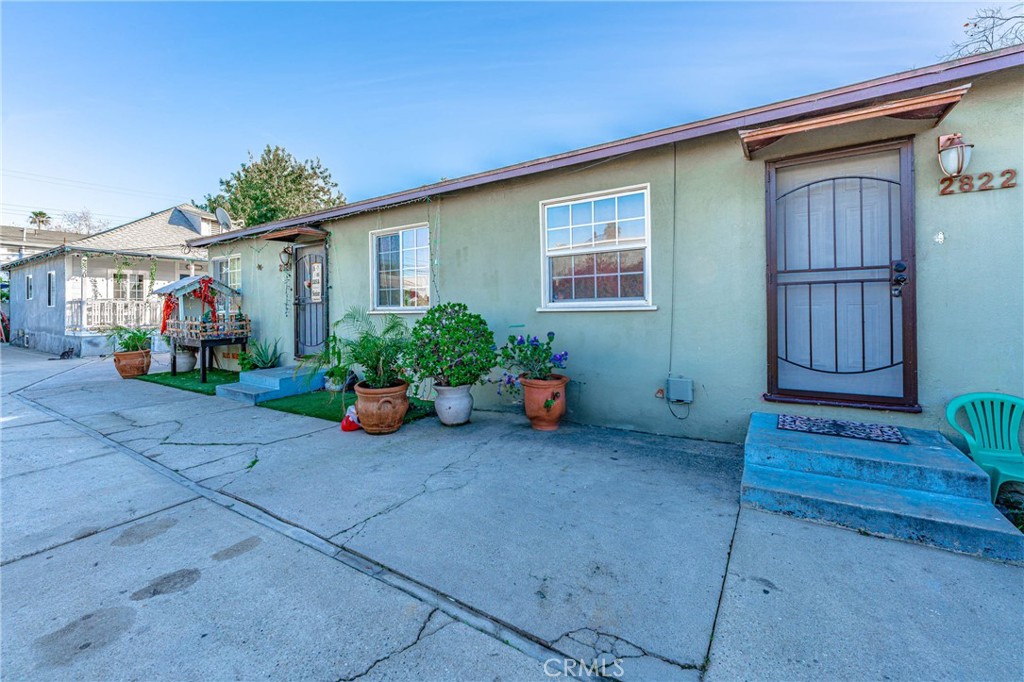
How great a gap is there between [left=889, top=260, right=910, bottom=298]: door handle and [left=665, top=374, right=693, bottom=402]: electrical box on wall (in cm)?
172

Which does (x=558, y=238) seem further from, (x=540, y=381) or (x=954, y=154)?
(x=954, y=154)

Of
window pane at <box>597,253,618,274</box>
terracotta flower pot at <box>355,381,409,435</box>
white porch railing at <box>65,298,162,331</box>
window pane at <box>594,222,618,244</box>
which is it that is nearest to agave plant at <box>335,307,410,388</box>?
terracotta flower pot at <box>355,381,409,435</box>

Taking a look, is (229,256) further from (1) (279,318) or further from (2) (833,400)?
(2) (833,400)

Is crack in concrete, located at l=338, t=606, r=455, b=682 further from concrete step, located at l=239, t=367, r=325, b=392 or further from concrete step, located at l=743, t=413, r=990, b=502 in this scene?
concrete step, located at l=239, t=367, r=325, b=392

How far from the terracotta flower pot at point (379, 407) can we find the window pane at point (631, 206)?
3095mm

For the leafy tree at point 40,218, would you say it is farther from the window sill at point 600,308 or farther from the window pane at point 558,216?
the window sill at point 600,308

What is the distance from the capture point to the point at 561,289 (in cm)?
507

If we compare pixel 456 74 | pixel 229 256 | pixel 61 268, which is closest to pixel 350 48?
pixel 456 74

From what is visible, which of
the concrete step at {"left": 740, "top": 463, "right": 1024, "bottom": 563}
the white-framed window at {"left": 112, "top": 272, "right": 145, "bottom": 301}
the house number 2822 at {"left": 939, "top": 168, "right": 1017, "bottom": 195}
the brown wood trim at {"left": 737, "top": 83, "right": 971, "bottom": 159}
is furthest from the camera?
the white-framed window at {"left": 112, "top": 272, "right": 145, "bottom": 301}

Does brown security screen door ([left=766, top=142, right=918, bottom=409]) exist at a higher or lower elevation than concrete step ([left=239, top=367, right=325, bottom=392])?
higher

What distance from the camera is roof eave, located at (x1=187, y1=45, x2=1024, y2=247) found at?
2903 millimetres

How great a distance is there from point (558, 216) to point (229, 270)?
Answer: 8037 mm

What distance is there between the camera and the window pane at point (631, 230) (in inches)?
177

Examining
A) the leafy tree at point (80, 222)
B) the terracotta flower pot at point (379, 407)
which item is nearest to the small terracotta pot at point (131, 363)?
the terracotta flower pot at point (379, 407)
